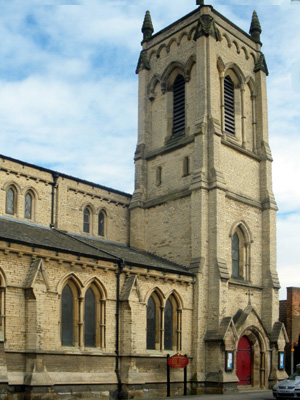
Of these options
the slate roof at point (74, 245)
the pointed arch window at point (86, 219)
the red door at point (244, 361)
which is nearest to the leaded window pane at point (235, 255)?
the slate roof at point (74, 245)

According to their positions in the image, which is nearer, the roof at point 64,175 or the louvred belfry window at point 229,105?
the roof at point 64,175

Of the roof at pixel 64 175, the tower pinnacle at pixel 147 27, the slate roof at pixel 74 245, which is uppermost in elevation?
the tower pinnacle at pixel 147 27

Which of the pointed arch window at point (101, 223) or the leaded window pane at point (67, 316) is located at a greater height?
the pointed arch window at point (101, 223)

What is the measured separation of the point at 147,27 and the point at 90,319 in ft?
73.9

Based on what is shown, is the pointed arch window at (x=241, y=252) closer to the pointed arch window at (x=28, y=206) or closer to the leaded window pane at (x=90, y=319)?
the leaded window pane at (x=90, y=319)

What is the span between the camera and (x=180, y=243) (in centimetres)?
3281

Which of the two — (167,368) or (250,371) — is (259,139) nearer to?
(250,371)

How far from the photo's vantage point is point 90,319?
2611 cm

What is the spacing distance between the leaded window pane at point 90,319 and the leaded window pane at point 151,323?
3.49m

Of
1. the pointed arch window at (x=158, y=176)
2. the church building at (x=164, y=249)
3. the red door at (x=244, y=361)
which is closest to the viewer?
the church building at (x=164, y=249)

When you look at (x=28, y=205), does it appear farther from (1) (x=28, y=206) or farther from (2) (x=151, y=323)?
(2) (x=151, y=323)

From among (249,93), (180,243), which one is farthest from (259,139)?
(180,243)

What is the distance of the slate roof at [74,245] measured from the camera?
24.8 metres

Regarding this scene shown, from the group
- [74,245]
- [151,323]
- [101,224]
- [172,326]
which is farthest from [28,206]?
[172,326]
